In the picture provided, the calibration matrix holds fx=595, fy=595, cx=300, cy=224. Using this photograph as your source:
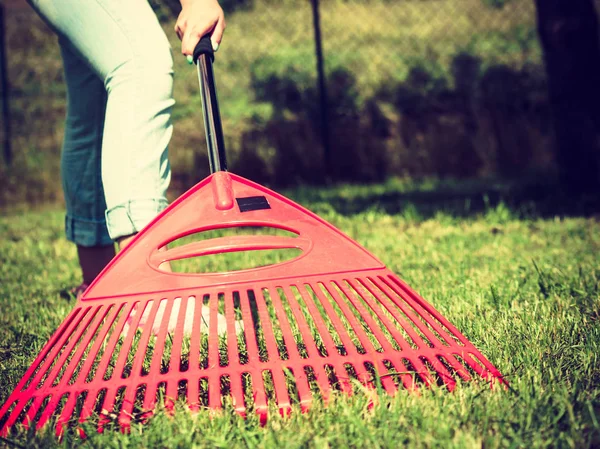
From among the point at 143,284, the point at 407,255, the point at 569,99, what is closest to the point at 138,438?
the point at 143,284

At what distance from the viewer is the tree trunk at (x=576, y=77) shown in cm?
344

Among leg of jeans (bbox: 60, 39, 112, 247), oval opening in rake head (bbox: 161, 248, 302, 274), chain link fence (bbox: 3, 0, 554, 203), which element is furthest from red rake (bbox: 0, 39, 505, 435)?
chain link fence (bbox: 3, 0, 554, 203)

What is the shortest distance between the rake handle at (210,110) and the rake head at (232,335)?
0.09 meters

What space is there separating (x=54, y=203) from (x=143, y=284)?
4.15 m

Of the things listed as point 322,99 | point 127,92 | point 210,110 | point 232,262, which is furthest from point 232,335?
point 322,99

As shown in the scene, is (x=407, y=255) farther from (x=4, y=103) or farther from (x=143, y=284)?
(x=4, y=103)

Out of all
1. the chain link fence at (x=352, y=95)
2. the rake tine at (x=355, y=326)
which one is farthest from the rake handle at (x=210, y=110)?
the chain link fence at (x=352, y=95)

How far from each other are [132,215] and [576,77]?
117 inches

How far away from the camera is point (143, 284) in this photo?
1.24 meters

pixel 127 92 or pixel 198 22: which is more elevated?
pixel 198 22

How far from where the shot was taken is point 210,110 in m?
1.48

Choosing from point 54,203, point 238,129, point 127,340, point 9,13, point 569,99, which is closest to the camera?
point 127,340

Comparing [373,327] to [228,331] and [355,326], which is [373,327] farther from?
[228,331]

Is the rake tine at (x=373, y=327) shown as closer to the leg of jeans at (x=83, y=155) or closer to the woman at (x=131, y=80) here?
the woman at (x=131, y=80)
